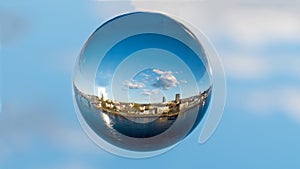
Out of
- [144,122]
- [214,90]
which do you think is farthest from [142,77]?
[214,90]

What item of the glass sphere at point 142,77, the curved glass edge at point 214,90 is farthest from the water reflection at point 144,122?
the curved glass edge at point 214,90

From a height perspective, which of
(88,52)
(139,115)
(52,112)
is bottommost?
(139,115)

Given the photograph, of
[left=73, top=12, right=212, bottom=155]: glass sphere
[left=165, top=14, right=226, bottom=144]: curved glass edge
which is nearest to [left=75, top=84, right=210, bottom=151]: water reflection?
[left=73, top=12, right=212, bottom=155]: glass sphere

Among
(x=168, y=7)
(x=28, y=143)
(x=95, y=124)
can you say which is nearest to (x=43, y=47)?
Answer: (x=28, y=143)

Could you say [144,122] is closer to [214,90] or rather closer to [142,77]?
[142,77]

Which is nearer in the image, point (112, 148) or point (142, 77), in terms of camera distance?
point (142, 77)

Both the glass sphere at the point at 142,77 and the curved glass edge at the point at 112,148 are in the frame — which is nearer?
the glass sphere at the point at 142,77

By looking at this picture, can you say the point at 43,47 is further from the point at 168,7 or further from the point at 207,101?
the point at 207,101

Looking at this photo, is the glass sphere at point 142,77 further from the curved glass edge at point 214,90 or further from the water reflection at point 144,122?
the curved glass edge at point 214,90
